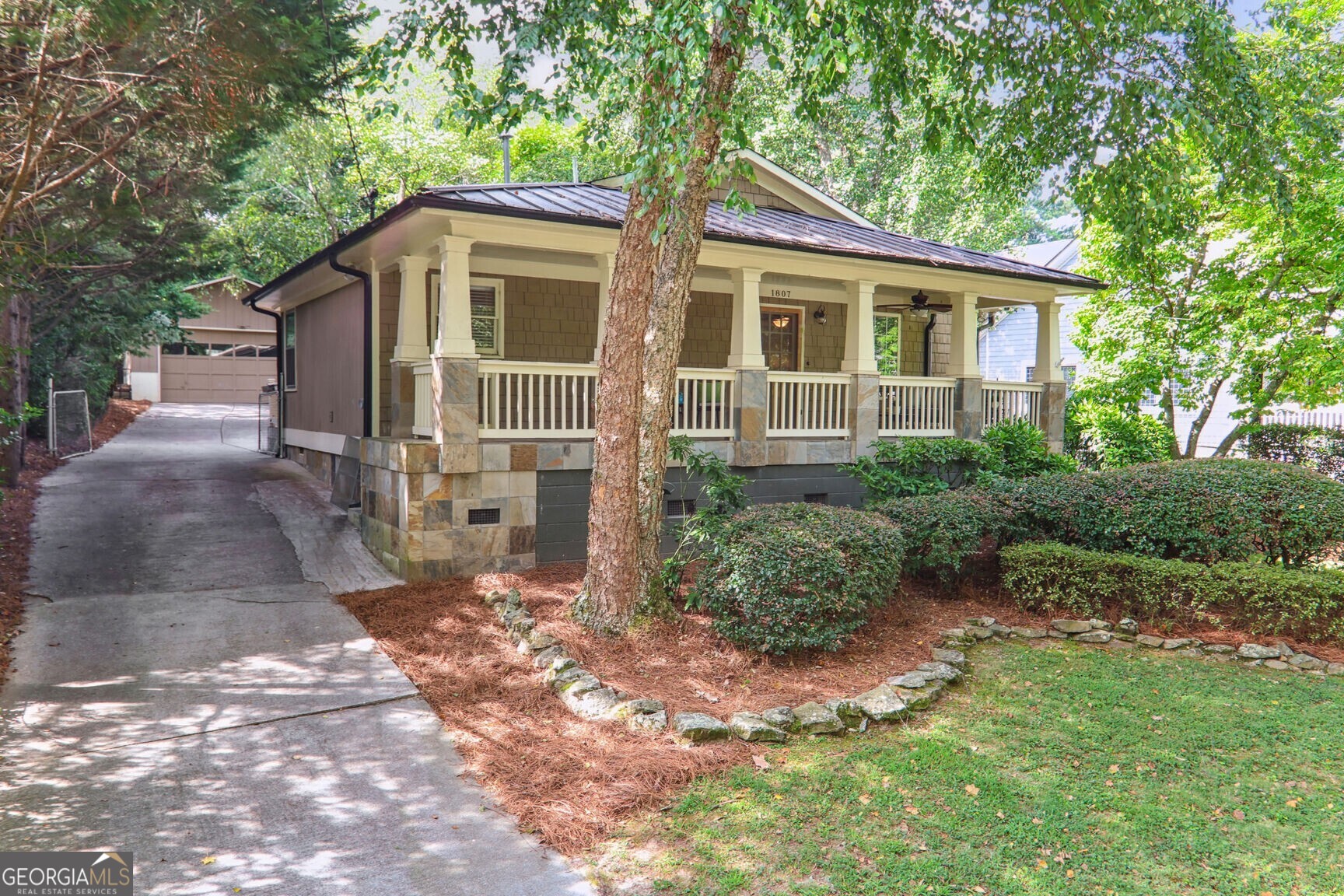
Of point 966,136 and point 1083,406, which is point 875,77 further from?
point 1083,406

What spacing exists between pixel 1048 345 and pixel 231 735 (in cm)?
1130

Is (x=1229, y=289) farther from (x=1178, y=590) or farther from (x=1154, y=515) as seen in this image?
(x=1178, y=590)

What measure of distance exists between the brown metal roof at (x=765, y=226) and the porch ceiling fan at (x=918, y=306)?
73 centimetres

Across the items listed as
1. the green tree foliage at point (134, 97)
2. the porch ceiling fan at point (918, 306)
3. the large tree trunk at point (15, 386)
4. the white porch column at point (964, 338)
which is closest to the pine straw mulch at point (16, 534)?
the large tree trunk at point (15, 386)

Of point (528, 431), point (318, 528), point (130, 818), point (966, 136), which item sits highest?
point (966, 136)

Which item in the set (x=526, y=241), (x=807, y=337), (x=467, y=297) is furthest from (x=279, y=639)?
(x=807, y=337)

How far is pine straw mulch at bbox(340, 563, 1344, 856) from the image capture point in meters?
4.00

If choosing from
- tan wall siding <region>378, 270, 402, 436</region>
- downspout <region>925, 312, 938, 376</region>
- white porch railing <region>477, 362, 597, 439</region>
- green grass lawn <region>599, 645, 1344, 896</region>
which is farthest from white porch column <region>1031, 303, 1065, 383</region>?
tan wall siding <region>378, 270, 402, 436</region>

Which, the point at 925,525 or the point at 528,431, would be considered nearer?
the point at 925,525

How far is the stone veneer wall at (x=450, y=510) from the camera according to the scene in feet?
24.9

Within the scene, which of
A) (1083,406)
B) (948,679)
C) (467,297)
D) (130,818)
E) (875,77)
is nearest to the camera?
(130,818)

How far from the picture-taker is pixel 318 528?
9273mm

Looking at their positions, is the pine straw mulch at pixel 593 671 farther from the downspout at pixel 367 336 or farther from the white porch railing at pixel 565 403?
the downspout at pixel 367 336

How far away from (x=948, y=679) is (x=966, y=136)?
17.3 ft
